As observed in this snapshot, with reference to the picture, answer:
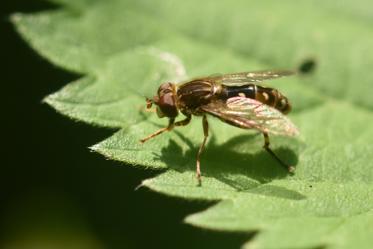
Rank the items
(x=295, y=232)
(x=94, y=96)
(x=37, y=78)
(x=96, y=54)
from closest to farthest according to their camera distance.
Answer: (x=295, y=232), (x=94, y=96), (x=96, y=54), (x=37, y=78)

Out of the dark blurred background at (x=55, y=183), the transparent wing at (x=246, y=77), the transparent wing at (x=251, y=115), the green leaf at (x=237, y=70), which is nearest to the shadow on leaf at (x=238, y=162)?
the green leaf at (x=237, y=70)

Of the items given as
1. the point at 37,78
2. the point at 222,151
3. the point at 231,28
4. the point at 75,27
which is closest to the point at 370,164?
the point at 222,151

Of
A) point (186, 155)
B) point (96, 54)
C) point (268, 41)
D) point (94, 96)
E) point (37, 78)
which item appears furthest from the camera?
point (37, 78)

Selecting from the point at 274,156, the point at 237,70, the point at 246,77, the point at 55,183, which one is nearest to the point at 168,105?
the point at 246,77

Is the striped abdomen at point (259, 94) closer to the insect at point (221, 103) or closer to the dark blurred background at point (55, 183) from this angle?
the insect at point (221, 103)

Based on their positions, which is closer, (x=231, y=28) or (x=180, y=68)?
(x=180, y=68)

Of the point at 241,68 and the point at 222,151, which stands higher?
the point at 241,68

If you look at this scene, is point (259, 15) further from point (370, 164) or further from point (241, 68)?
point (370, 164)
